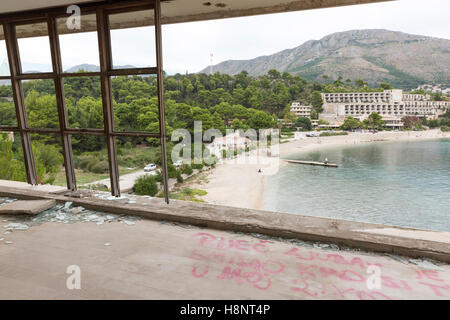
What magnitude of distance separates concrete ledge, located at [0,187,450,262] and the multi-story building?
53155mm

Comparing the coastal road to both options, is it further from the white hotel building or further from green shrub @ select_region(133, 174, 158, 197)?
the white hotel building

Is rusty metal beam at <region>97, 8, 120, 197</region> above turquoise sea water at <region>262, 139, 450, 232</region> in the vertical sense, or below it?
above

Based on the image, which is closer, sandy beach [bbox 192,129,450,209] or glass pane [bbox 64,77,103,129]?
glass pane [bbox 64,77,103,129]

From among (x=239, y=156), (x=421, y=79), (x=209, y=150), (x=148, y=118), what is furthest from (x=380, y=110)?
(x=148, y=118)

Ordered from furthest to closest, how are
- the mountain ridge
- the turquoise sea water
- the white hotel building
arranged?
the mountain ridge → the white hotel building → the turquoise sea water

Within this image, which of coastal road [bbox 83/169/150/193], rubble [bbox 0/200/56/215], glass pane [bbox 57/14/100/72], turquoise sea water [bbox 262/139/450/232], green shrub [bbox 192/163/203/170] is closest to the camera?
rubble [bbox 0/200/56/215]

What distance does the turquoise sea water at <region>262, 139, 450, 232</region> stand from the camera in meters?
27.9

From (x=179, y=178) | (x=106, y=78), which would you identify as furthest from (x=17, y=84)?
(x=179, y=178)

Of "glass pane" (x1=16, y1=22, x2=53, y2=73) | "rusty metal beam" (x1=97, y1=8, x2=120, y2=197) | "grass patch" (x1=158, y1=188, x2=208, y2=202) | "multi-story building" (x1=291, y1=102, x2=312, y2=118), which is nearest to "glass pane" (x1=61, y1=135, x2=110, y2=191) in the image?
"grass patch" (x1=158, y1=188, x2=208, y2=202)

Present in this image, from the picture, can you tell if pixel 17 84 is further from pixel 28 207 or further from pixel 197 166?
pixel 197 166

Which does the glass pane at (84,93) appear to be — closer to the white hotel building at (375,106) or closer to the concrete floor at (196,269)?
the concrete floor at (196,269)

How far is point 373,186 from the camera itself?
1352 inches
